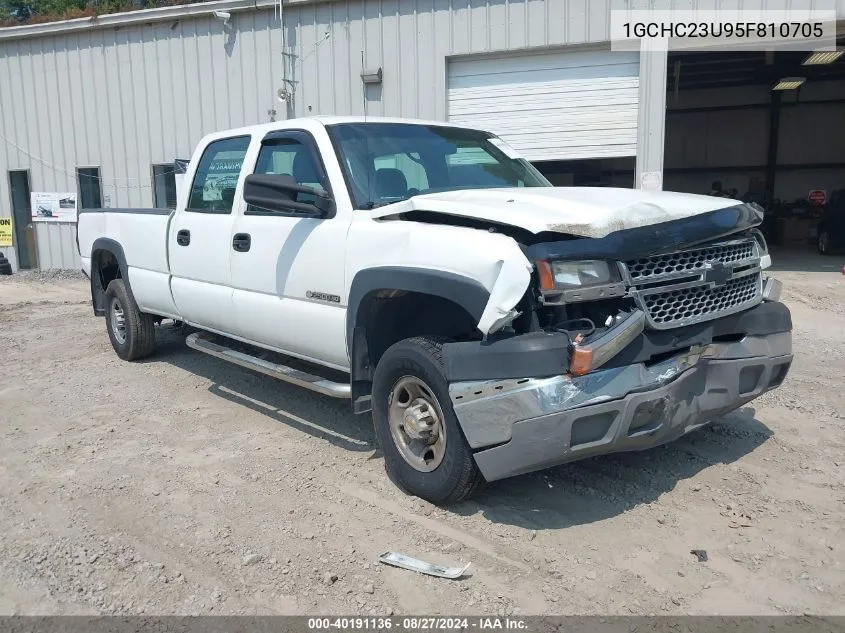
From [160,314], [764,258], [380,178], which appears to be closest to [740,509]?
[764,258]

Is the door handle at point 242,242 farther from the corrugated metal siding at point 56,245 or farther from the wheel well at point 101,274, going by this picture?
the corrugated metal siding at point 56,245

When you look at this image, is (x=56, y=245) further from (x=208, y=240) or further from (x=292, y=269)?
(x=292, y=269)

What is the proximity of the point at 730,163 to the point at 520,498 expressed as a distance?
24.7m

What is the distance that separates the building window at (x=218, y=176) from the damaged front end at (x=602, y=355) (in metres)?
2.77

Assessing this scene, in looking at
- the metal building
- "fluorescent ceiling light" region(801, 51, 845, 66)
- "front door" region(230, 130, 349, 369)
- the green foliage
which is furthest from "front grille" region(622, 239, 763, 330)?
the green foliage

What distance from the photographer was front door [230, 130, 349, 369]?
434 centimetres

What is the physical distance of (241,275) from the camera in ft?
16.9

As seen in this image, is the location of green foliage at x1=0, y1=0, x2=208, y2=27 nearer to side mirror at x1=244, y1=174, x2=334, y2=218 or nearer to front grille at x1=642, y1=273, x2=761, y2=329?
side mirror at x1=244, y1=174, x2=334, y2=218

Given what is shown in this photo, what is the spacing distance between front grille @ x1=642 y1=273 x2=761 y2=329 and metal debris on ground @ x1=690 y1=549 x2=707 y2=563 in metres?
1.04

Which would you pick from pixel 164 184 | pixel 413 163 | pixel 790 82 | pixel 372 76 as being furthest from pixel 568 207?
pixel 790 82

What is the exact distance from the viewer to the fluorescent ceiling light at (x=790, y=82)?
20609 millimetres

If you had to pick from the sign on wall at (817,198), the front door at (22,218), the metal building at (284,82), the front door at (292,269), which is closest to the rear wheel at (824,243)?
the sign on wall at (817,198)

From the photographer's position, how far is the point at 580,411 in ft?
10.4

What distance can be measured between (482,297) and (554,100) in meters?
9.32
